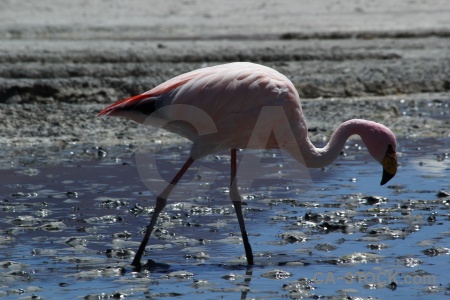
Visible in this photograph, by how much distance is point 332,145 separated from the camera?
6.03 m

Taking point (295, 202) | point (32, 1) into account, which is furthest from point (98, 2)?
point (295, 202)

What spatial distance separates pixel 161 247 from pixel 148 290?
95cm

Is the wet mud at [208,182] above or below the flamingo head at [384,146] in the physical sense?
below

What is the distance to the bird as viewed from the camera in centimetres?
586

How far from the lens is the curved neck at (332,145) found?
6012 millimetres

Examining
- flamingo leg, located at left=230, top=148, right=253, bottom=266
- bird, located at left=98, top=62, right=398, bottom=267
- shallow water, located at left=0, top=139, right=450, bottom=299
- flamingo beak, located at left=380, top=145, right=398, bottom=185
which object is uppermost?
bird, located at left=98, top=62, right=398, bottom=267

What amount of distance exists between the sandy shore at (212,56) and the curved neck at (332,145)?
4.32m

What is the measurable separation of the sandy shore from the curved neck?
4.32 meters

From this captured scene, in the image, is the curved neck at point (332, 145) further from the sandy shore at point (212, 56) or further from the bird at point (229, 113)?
the sandy shore at point (212, 56)

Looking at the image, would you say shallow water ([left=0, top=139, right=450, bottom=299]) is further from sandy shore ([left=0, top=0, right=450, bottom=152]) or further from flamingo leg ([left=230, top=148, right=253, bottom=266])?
sandy shore ([left=0, top=0, right=450, bottom=152])

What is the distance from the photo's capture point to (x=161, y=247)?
612 centimetres

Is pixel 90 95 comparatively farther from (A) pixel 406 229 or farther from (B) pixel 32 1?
(B) pixel 32 1

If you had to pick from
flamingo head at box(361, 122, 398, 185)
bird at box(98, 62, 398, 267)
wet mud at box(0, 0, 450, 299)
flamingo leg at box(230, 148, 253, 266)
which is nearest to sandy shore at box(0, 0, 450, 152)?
wet mud at box(0, 0, 450, 299)

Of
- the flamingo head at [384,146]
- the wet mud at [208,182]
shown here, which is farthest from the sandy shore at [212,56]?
the flamingo head at [384,146]
